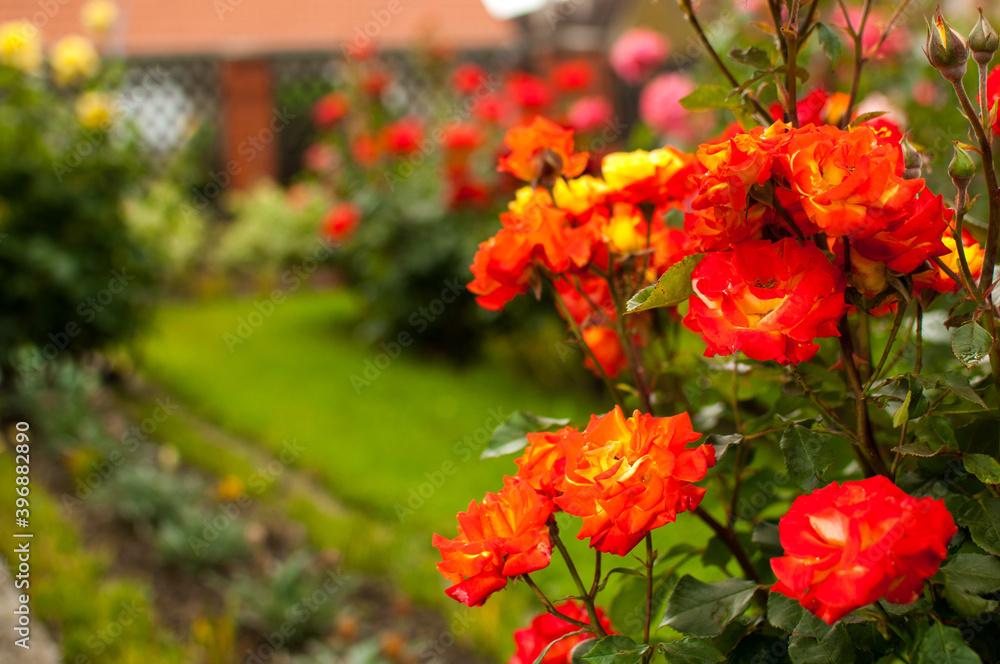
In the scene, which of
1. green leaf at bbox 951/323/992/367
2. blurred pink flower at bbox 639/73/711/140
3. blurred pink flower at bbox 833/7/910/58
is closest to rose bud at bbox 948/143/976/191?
green leaf at bbox 951/323/992/367

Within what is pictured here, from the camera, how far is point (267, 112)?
28.3 ft

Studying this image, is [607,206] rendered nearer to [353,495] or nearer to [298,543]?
[298,543]

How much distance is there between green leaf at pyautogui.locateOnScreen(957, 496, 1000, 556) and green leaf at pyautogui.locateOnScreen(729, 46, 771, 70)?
41 cm

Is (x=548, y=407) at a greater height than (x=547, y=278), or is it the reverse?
(x=547, y=278)

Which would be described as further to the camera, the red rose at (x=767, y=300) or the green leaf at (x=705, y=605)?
the green leaf at (x=705, y=605)

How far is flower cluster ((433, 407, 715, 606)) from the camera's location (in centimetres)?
59

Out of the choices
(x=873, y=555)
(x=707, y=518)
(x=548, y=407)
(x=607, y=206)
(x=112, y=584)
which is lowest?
(x=548, y=407)

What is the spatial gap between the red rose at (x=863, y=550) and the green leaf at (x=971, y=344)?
11cm

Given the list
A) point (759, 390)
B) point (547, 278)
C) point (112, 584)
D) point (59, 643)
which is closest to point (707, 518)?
point (759, 390)

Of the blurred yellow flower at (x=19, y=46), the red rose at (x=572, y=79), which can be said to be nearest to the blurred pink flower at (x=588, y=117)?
the red rose at (x=572, y=79)

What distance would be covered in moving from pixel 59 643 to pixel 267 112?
7474 millimetres

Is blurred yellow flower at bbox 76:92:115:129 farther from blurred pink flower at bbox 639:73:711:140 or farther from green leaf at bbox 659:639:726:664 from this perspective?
green leaf at bbox 659:639:726:664

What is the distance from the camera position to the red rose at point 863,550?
19.4 inches

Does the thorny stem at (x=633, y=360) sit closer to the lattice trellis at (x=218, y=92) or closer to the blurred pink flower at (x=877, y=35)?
the blurred pink flower at (x=877, y=35)
